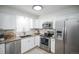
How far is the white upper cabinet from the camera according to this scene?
4.00 feet

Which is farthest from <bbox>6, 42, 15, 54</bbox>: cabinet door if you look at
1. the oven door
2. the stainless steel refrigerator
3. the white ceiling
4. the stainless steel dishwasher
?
the stainless steel refrigerator

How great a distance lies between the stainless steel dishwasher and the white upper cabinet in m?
0.28

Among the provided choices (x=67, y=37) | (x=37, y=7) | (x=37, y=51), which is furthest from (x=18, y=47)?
(x=67, y=37)

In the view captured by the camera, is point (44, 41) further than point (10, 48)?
Yes

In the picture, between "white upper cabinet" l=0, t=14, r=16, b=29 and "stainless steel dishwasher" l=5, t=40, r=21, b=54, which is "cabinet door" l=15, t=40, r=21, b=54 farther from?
"white upper cabinet" l=0, t=14, r=16, b=29

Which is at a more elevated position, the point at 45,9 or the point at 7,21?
the point at 45,9

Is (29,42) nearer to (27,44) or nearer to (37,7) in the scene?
(27,44)

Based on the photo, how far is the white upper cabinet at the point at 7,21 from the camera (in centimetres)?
122

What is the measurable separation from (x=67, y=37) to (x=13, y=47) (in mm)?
978

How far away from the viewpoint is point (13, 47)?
1.30 metres

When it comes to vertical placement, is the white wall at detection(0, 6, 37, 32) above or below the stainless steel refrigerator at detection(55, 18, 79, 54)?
above

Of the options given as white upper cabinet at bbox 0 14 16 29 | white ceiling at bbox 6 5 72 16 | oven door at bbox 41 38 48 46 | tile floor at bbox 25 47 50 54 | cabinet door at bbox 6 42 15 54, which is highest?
white ceiling at bbox 6 5 72 16

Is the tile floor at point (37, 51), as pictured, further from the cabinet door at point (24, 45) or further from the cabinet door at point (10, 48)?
the cabinet door at point (10, 48)

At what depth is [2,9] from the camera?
121 cm
